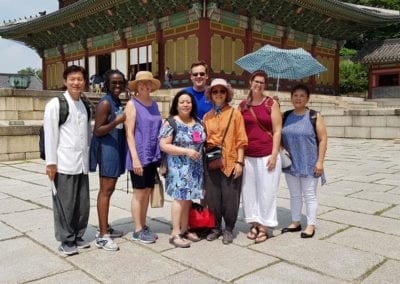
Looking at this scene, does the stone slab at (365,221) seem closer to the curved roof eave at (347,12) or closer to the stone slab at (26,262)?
the stone slab at (26,262)

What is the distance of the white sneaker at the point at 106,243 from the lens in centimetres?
325

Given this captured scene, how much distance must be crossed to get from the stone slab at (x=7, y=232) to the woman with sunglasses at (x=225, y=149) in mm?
1807

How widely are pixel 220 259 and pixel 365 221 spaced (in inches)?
73.5

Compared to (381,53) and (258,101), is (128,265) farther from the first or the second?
(381,53)

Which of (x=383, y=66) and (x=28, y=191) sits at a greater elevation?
(x=383, y=66)

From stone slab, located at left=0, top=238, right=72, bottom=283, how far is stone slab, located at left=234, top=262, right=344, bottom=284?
134 cm

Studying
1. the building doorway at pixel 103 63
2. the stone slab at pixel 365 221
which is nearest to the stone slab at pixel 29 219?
the stone slab at pixel 365 221

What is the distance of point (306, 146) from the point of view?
368cm

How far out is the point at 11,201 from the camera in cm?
509

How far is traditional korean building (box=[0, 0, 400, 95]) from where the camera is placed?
17.2 metres

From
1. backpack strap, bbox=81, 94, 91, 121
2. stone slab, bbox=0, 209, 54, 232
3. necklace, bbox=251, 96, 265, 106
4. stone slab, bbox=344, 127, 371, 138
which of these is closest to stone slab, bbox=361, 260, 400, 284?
necklace, bbox=251, 96, 265, 106

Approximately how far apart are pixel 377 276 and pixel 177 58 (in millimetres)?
16011

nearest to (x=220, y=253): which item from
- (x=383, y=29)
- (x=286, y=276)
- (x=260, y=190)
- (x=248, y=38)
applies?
(x=286, y=276)

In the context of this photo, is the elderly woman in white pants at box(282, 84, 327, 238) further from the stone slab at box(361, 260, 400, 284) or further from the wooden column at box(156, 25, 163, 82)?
the wooden column at box(156, 25, 163, 82)
